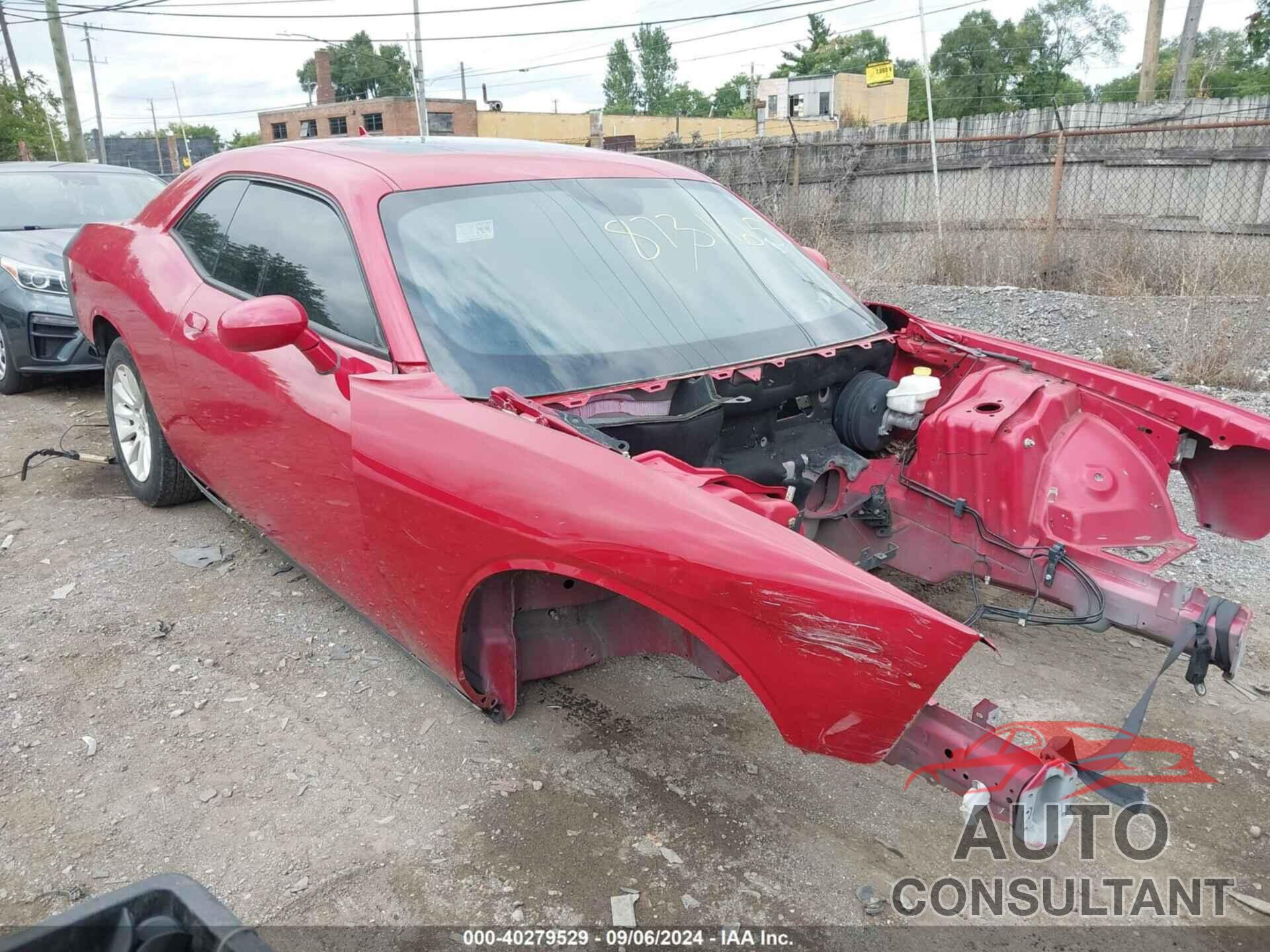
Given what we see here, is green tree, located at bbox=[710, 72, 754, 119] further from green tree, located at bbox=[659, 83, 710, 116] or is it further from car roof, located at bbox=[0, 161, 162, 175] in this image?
car roof, located at bbox=[0, 161, 162, 175]

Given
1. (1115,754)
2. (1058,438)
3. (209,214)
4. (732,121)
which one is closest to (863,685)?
(1115,754)

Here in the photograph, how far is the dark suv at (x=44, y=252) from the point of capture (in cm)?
623

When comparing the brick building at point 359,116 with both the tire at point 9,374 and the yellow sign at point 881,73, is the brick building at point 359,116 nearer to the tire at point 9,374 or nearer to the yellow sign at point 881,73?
the yellow sign at point 881,73

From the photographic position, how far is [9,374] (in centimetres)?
662

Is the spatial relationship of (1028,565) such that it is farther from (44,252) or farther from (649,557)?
(44,252)

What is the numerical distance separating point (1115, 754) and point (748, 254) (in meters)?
2.13

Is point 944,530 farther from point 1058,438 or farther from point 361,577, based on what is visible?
point 361,577

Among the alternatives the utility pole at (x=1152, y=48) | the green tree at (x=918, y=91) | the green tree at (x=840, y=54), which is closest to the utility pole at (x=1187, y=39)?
the utility pole at (x=1152, y=48)

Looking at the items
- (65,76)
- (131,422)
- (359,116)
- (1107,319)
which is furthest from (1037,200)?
(359,116)

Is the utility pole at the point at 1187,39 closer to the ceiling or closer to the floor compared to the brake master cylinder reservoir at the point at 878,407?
closer to the ceiling

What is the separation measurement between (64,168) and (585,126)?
37987 mm

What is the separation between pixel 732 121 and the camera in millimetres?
38969

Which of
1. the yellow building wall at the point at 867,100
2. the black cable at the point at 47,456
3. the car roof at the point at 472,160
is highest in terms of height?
the yellow building wall at the point at 867,100
